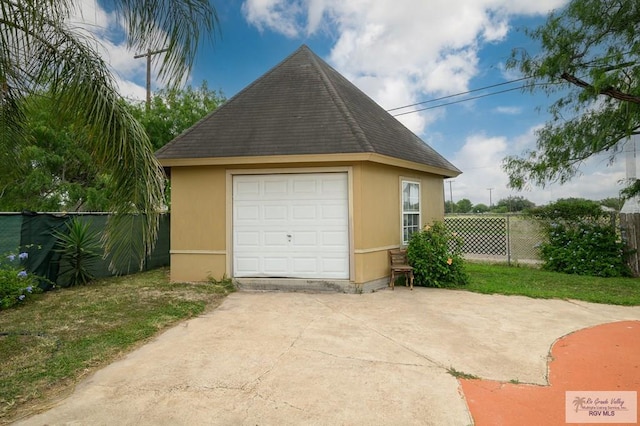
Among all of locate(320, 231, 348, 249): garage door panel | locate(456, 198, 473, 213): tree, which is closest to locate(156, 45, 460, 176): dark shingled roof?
locate(320, 231, 348, 249): garage door panel

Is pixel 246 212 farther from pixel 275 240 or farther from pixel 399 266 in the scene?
pixel 399 266

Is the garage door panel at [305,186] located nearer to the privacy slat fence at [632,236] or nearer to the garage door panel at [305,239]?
the garage door panel at [305,239]

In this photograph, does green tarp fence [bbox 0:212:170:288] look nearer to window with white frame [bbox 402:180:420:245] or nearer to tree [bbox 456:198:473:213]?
window with white frame [bbox 402:180:420:245]

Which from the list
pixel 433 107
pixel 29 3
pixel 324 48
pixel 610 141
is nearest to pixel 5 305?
pixel 29 3

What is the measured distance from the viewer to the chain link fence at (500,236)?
10945 mm

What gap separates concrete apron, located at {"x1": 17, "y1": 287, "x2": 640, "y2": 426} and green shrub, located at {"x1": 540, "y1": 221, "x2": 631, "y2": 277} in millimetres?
4061

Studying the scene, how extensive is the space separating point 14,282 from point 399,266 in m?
7.23

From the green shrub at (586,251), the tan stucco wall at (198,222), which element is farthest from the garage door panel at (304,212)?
the green shrub at (586,251)

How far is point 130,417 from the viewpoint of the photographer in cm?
270

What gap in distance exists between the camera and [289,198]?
24.5ft

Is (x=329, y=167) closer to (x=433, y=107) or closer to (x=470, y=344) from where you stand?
(x=470, y=344)

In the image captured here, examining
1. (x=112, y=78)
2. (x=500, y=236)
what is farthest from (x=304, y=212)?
(x=500, y=236)

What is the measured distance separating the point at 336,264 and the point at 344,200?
134 centimetres

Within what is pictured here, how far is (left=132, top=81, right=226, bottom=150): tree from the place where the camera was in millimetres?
14445
